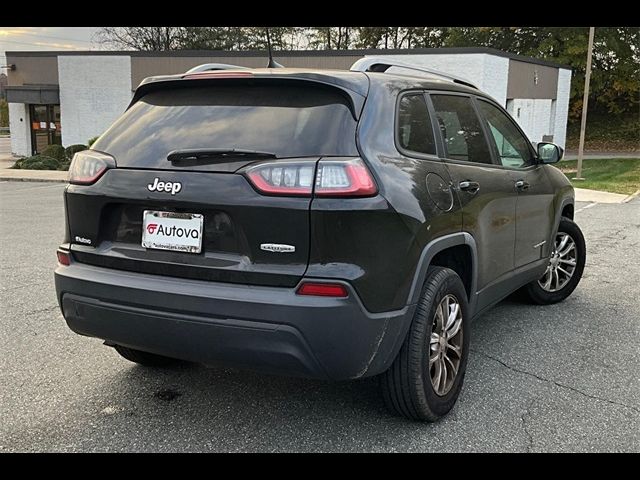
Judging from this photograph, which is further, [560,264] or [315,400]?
[560,264]

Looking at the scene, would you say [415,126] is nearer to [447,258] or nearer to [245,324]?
[447,258]

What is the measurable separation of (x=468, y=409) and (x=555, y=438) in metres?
0.49

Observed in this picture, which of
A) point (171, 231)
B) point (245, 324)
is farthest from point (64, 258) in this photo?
point (245, 324)

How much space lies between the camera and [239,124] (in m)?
2.94

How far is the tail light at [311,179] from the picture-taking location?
8.82 ft

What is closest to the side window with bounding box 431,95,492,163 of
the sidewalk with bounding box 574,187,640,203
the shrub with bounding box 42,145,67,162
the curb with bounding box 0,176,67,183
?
the sidewalk with bounding box 574,187,640,203

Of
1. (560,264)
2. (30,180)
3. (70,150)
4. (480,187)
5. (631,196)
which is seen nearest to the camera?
(480,187)

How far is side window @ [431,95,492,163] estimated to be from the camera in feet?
12.0

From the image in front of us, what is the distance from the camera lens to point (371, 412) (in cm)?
341

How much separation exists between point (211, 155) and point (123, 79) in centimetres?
2326

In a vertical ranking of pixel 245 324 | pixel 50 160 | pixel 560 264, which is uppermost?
pixel 245 324
